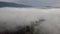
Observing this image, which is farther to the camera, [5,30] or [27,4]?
[27,4]

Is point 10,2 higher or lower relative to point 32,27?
higher

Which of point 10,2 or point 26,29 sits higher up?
point 10,2

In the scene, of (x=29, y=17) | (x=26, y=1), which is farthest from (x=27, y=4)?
(x=29, y=17)

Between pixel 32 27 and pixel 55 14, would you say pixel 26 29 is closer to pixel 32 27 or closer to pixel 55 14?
pixel 32 27

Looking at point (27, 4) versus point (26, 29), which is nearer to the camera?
point (26, 29)

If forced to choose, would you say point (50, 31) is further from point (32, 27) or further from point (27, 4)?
point (27, 4)

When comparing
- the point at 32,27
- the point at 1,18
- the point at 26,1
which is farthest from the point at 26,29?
the point at 26,1

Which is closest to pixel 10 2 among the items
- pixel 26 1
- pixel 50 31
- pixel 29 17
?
pixel 26 1

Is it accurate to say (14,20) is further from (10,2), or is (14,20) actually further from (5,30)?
(10,2)
